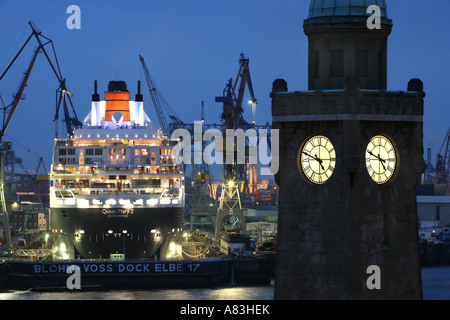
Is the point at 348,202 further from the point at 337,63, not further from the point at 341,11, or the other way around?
the point at 341,11

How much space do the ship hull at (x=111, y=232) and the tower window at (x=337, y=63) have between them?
253ft

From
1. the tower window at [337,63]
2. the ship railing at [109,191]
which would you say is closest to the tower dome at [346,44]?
the tower window at [337,63]

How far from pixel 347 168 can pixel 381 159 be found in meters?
1.07

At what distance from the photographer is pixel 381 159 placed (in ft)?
76.7

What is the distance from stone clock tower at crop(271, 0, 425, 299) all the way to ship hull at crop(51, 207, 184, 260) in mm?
76220

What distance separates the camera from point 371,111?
76.0 ft

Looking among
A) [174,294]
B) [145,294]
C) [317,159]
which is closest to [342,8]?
[317,159]

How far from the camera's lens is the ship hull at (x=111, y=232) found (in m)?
99.1

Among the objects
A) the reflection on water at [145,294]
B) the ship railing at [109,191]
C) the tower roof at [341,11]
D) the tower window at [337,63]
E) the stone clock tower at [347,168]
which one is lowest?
the reflection on water at [145,294]

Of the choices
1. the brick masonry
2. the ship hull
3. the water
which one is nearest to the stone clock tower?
the brick masonry

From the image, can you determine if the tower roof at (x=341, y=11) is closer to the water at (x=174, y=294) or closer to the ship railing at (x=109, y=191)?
the water at (x=174, y=294)

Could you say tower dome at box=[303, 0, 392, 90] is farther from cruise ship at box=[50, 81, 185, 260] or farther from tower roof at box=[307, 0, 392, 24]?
cruise ship at box=[50, 81, 185, 260]
